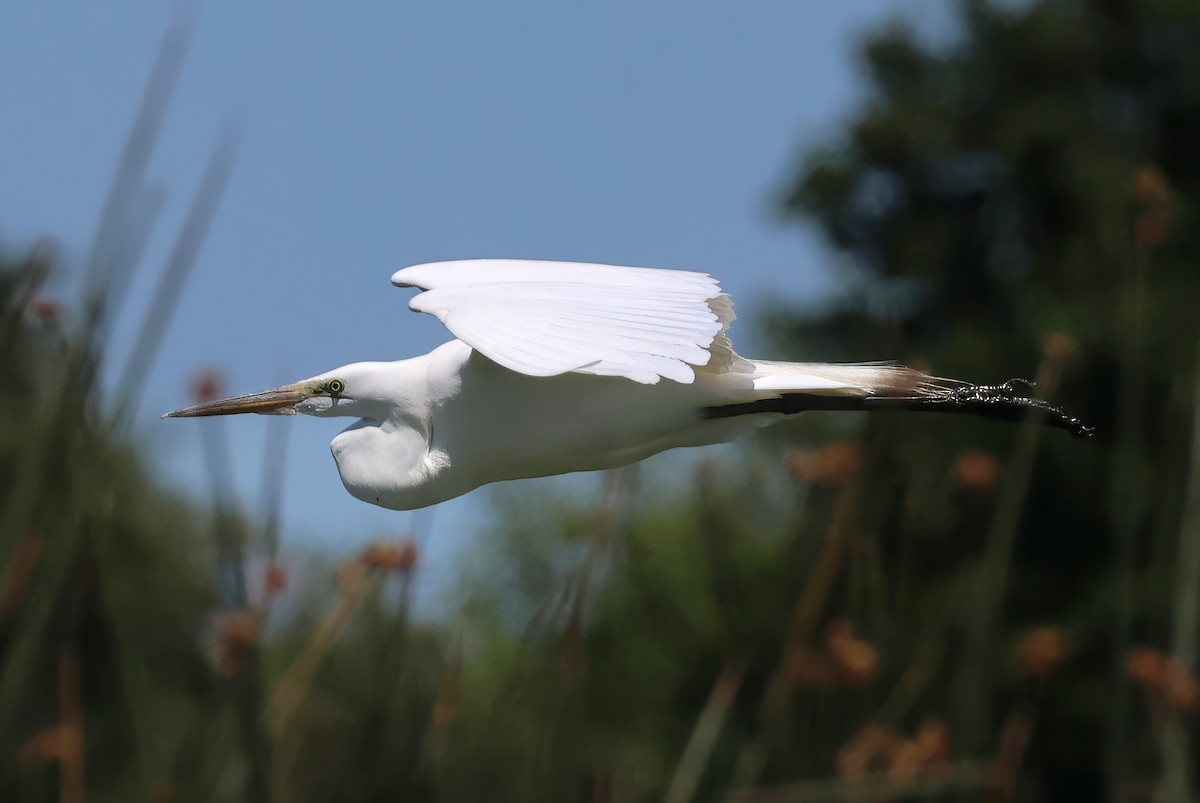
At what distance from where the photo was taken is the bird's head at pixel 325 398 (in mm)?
3146

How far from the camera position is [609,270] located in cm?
307

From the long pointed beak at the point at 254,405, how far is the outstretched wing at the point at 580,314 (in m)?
0.34

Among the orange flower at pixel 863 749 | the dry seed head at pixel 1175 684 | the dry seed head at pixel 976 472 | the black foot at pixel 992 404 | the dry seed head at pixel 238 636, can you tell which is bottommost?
the orange flower at pixel 863 749

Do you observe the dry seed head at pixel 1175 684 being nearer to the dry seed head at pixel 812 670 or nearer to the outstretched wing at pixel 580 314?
the dry seed head at pixel 812 670

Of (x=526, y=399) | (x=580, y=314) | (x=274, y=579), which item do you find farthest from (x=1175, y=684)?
(x=274, y=579)

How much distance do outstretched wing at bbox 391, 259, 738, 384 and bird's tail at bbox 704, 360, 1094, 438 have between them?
0.37 ft

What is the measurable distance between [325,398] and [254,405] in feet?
0.57

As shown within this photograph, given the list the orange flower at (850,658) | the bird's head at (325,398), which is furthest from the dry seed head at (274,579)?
the orange flower at (850,658)

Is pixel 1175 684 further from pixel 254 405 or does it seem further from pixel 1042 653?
pixel 254 405

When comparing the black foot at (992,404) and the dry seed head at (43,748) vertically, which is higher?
the black foot at (992,404)

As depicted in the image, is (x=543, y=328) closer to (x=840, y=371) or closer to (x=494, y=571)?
(x=840, y=371)

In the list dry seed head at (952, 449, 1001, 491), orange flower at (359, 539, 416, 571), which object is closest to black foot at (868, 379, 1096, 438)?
dry seed head at (952, 449, 1001, 491)

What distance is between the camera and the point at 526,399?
9.82 ft

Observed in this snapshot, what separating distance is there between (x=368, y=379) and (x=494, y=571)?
49.0 ft
